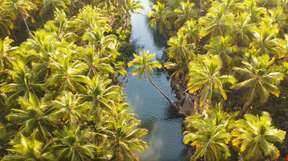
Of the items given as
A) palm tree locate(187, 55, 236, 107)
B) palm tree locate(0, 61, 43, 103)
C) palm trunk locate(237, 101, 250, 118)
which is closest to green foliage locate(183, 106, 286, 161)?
palm tree locate(187, 55, 236, 107)

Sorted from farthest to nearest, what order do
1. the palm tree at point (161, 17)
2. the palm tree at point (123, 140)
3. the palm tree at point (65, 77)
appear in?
the palm tree at point (161, 17)
the palm tree at point (65, 77)
the palm tree at point (123, 140)

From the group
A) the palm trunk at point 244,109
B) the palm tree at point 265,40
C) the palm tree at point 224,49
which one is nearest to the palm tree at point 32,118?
the palm trunk at point 244,109

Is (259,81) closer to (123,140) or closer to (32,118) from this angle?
(123,140)

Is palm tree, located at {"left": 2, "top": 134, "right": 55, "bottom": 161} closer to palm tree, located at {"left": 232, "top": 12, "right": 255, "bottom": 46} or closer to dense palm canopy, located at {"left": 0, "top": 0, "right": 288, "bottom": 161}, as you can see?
dense palm canopy, located at {"left": 0, "top": 0, "right": 288, "bottom": 161}

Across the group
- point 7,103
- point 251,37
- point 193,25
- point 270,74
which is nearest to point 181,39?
point 193,25

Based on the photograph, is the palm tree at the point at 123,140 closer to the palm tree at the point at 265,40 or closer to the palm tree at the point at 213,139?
the palm tree at the point at 213,139

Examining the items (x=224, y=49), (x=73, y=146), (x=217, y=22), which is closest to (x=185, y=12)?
(x=217, y=22)
